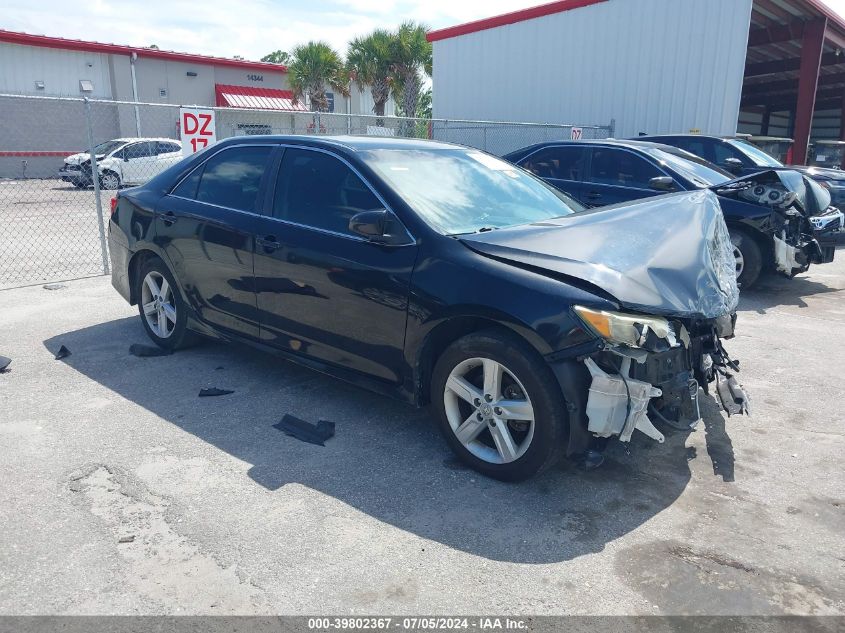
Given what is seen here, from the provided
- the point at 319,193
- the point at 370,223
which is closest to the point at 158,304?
the point at 319,193

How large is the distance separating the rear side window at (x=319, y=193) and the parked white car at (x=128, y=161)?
17056 mm

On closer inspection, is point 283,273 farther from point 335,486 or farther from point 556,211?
point 556,211

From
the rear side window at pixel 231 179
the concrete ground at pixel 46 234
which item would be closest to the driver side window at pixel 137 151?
the concrete ground at pixel 46 234

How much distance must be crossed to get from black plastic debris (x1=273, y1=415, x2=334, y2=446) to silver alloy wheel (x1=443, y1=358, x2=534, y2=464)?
0.82m

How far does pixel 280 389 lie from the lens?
4.71 metres

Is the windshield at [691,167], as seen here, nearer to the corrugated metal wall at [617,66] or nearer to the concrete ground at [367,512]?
the concrete ground at [367,512]

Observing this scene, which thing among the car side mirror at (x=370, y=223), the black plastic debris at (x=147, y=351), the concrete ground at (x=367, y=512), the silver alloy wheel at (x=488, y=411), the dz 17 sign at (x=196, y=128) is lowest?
the concrete ground at (x=367, y=512)

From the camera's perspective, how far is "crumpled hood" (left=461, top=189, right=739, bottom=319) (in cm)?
323

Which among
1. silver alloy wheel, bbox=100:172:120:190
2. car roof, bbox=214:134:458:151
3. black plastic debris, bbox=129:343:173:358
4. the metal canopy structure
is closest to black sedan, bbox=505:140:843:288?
car roof, bbox=214:134:458:151

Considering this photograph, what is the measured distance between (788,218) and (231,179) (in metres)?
6.18

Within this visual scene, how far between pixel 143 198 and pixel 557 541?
4.21 metres

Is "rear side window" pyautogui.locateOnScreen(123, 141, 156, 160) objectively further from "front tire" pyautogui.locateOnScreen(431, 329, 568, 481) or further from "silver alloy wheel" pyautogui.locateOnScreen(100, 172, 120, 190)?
"front tire" pyautogui.locateOnScreen(431, 329, 568, 481)

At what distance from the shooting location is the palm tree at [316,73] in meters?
30.8

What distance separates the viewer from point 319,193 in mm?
4238
